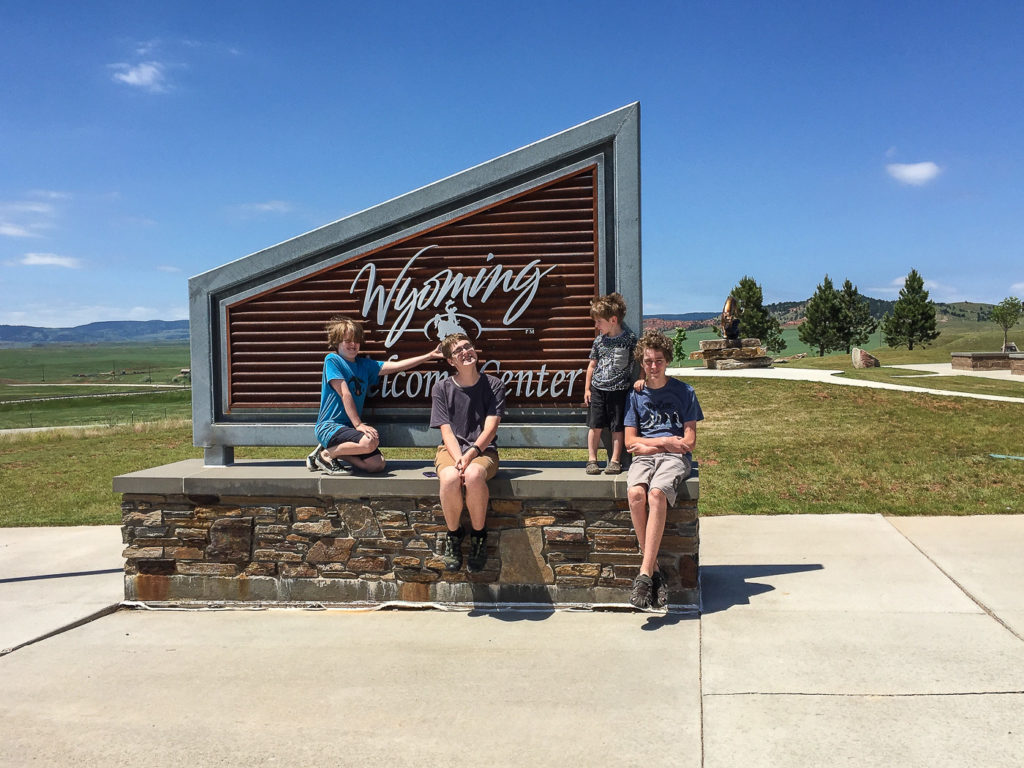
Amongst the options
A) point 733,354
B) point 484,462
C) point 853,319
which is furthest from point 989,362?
point 853,319

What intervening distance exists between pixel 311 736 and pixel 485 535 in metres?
2.01

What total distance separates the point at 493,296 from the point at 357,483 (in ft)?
5.59

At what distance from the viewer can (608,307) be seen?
218 inches

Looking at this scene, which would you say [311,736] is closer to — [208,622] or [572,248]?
[208,622]

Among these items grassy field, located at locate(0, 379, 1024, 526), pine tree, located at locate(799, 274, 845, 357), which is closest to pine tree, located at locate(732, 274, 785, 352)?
pine tree, located at locate(799, 274, 845, 357)

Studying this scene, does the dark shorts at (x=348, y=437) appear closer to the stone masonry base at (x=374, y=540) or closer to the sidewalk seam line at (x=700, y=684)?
the stone masonry base at (x=374, y=540)

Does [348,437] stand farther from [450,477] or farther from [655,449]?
[655,449]

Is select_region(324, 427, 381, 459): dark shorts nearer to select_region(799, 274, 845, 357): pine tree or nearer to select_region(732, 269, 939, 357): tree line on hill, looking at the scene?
select_region(732, 269, 939, 357): tree line on hill

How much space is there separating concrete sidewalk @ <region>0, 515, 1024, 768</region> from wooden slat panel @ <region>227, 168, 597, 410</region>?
1.79 m

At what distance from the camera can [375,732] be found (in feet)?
11.9

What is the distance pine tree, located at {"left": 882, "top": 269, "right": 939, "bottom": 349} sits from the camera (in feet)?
200

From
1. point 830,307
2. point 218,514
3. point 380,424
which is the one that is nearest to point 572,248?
point 380,424

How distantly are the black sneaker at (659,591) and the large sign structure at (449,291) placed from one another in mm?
1171

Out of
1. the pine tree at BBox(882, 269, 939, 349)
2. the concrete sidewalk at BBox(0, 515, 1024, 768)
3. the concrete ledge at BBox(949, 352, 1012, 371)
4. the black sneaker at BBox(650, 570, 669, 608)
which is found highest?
the pine tree at BBox(882, 269, 939, 349)
